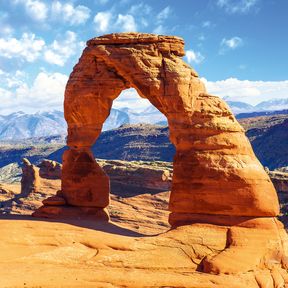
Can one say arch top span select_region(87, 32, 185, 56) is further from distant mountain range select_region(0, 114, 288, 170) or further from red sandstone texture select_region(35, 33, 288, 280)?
distant mountain range select_region(0, 114, 288, 170)

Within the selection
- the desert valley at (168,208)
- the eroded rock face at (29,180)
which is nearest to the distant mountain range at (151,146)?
the eroded rock face at (29,180)

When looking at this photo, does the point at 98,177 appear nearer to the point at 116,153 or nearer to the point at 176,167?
the point at 176,167

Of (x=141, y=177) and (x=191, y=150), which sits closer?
(x=191, y=150)

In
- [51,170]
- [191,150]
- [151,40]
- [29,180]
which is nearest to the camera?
[191,150]

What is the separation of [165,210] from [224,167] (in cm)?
2499

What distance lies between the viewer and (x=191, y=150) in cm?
1897

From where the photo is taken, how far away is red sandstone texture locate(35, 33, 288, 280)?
17531 millimetres

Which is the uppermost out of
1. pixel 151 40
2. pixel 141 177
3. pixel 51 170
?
pixel 151 40

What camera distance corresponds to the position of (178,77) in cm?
1959

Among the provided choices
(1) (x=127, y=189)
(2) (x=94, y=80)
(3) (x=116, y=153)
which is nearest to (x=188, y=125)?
(2) (x=94, y=80)

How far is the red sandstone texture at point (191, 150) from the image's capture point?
690 inches

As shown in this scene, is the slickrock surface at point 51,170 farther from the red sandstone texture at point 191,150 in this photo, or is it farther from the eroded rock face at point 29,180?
the red sandstone texture at point 191,150

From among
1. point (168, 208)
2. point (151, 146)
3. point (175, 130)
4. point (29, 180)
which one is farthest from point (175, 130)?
point (151, 146)

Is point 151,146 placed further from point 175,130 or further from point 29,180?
point 175,130
